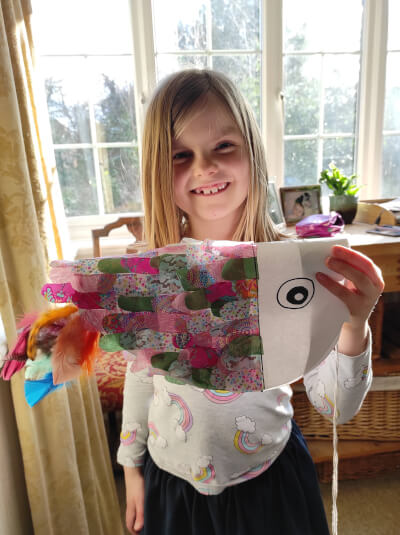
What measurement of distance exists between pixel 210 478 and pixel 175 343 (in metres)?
0.34

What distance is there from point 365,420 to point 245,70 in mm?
1797

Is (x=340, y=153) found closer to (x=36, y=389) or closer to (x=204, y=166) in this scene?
(x=204, y=166)

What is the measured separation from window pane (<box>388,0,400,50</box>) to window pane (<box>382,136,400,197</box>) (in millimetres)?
480

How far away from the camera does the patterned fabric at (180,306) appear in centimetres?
48

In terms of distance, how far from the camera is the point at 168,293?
489 mm

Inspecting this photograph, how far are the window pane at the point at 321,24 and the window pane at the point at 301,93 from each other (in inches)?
2.8

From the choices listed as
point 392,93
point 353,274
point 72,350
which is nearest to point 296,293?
point 353,274

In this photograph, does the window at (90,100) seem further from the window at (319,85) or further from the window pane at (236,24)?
the window at (319,85)

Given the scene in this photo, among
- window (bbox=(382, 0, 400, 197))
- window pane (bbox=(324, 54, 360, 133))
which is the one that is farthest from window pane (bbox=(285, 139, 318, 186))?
window (bbox=(382, 0, 400, 197))

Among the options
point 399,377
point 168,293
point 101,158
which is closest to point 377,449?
point 399,377

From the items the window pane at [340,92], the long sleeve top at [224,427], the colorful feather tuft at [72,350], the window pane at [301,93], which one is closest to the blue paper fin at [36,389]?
the colorful feather tuft at [72,350]

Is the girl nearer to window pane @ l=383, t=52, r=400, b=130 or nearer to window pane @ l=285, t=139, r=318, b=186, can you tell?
window pane @ l=285, t=139, r=318, b=186

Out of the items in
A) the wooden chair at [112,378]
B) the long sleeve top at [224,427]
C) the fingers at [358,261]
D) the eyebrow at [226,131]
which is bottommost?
the wooden chair at [112,378]

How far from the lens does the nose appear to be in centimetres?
67
